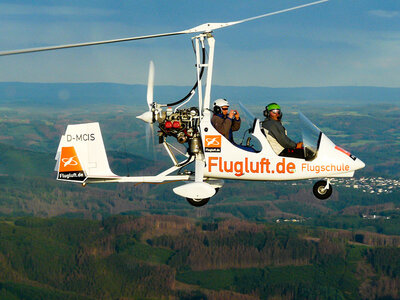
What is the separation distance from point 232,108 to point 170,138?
13.6 ft

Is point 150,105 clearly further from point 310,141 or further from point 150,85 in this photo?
point 310,141

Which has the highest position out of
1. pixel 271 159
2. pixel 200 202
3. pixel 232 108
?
pixel 232 108

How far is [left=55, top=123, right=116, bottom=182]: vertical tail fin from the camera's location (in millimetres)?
37969

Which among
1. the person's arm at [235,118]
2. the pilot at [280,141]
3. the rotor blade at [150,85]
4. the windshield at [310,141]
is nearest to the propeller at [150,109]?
the rotor blade at [150,85]

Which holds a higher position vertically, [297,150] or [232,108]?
[232,108]

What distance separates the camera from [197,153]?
36844 mm

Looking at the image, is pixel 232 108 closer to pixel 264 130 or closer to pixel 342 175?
pixel 264 130

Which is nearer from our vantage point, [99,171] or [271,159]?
[271,159]

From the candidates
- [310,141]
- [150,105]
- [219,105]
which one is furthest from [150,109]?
[310,141]

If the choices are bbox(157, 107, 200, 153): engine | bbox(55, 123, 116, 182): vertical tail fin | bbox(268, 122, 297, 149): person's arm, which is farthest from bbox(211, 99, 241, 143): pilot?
bbox(55, 123, 116, 182): vertical tail fin

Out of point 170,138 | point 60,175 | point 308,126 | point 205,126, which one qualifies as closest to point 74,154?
point 60,175

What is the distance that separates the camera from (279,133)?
36250 mm

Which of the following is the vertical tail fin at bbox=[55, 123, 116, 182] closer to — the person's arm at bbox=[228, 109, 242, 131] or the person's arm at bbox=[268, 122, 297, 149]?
the person's arm at bbox=[228, 109, 242, 131]

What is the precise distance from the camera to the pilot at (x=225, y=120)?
119 feet
